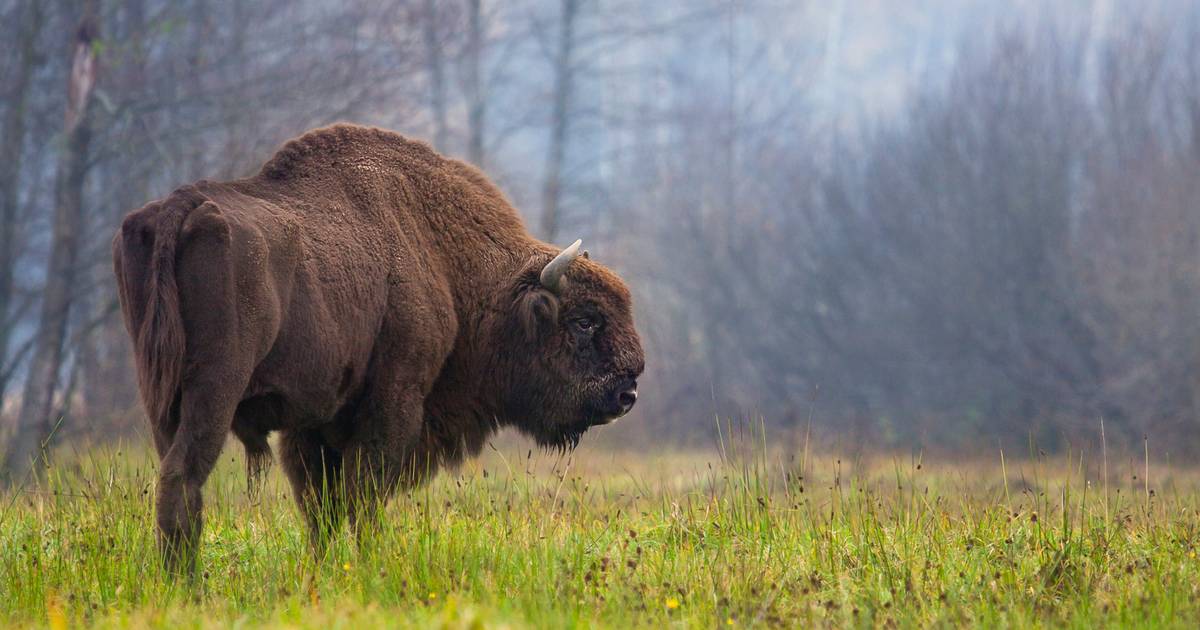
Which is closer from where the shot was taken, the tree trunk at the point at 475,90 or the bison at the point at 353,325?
the bison at the point at 353,325

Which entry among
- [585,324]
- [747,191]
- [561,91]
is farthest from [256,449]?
[747,191]

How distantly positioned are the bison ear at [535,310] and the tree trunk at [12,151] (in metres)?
8.84

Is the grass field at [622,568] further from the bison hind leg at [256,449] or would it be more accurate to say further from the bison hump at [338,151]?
the bison hump at [338,151]

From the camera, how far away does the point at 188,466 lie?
5453mm

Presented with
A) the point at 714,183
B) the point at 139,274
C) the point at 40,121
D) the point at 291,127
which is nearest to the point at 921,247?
the point at 714,183

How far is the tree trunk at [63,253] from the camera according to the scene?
507 inches

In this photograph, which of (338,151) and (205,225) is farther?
(338,151)

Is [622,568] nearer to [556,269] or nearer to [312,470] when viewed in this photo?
[312,470]

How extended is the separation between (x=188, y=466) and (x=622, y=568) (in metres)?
1.95

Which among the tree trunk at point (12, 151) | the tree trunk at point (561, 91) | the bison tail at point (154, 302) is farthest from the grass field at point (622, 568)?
the tree trunk at point (561, 91)

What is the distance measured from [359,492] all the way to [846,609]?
2455mm

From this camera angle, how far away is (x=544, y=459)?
58.0 feet

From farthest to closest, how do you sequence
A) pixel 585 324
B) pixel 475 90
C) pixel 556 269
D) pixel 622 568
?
pixel 475 90
pixel 585 324
pixel 556 269
pixel 622 568

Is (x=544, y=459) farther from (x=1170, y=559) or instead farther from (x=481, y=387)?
(x=1170, y=559)
